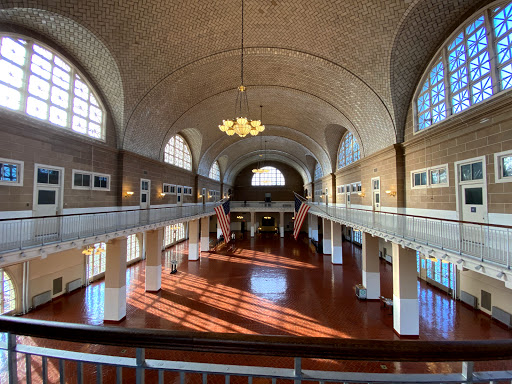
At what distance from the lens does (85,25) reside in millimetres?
8992

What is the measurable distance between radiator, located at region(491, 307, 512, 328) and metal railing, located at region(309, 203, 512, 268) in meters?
5.39

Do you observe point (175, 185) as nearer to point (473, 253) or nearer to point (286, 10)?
point (286, 10)

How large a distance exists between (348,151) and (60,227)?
18.1 m

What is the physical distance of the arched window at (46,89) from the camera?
312 inches

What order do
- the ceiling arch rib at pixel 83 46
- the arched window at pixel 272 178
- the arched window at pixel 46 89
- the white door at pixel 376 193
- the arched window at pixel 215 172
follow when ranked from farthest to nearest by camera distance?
1. the arched window at pixel 272 178
2. the arched window at pixel 215 172
3. the white door at pixel 376 193
4. the ceiling arch rib at pixel 83 46
5. the arched window at pixel 46 89

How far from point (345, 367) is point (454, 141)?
794 centimetres

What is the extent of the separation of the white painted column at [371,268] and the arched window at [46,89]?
13740 mm

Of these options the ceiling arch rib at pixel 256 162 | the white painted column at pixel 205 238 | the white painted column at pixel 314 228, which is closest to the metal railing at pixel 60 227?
the white painted column at pixel 205 238

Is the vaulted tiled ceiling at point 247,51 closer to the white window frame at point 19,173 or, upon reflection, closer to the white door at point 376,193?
the white door at point 376,193

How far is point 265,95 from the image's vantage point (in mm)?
18125

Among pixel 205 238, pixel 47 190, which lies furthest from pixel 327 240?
pixel 47 190

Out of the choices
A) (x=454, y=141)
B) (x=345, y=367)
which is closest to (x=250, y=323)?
(x=345, y=367)

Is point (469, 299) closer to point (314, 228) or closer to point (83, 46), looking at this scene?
point (314, 228)

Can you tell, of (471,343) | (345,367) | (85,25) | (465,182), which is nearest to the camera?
(471,343)
